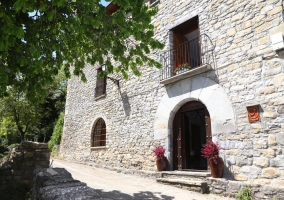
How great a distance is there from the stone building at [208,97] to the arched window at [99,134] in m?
0.06

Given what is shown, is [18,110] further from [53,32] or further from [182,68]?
[53,32]

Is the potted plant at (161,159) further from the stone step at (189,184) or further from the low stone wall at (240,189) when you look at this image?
the low stone wall at (240,189)

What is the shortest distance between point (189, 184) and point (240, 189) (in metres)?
1.08

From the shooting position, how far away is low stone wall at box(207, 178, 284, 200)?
3.83 m

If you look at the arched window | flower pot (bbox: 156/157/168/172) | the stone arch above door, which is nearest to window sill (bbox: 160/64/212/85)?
the stone arch above door

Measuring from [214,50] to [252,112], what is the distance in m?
1.87

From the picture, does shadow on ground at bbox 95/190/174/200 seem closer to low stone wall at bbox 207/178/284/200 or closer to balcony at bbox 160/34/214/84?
low stone wall at bbox 207/178/284/200

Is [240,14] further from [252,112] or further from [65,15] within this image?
[65,15]

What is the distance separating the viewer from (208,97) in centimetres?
534

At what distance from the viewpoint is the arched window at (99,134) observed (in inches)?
358

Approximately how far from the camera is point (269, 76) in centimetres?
440

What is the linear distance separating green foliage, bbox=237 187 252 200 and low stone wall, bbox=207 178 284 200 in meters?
0.06

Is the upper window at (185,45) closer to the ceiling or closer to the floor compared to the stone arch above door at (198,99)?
closer to the ceiling

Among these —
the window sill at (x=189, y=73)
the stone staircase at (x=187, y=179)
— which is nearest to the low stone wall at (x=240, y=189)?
the stone staircase at (x=187, y=179)
